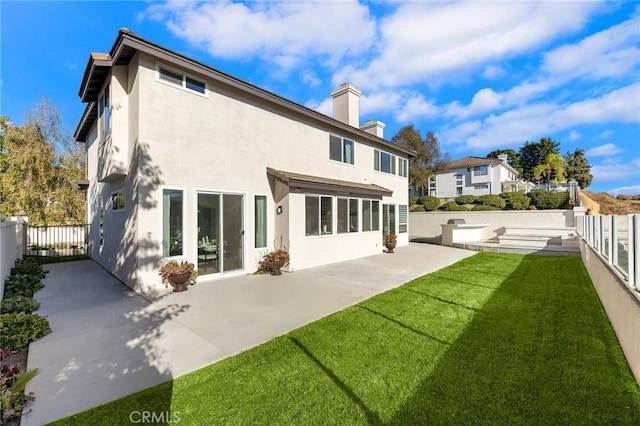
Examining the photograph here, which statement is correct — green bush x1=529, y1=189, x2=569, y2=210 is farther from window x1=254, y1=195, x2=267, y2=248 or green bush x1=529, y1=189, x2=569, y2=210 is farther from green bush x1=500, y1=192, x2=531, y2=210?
window x1=254, y1=195, x2=267, y2=248

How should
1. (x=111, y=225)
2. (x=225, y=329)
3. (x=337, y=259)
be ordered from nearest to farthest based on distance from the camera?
(x=225, y=329) → (x=111, y=225) → (x=337, y=259)

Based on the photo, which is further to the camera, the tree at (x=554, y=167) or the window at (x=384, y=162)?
the tree at (x=554, y=167)

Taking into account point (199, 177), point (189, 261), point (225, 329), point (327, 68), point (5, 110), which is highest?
point (327, 68)

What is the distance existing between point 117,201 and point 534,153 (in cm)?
6651

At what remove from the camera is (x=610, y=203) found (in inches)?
1058

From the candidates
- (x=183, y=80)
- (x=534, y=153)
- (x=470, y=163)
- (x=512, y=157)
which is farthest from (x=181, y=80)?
(x=512, y=157)

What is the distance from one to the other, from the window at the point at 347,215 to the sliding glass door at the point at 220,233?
15.4ft

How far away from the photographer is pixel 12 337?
14.6 ft

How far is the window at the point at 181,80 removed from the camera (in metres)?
8.03

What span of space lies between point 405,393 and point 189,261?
22.8ft

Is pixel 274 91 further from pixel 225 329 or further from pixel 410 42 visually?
pixel 225 329

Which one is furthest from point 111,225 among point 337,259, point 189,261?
point 337,259

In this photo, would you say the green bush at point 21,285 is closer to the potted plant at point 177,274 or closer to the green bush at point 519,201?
the potted plant at point 177,274

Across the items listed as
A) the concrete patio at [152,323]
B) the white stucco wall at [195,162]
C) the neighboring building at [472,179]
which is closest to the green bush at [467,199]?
the neighboring building at [472,179]
